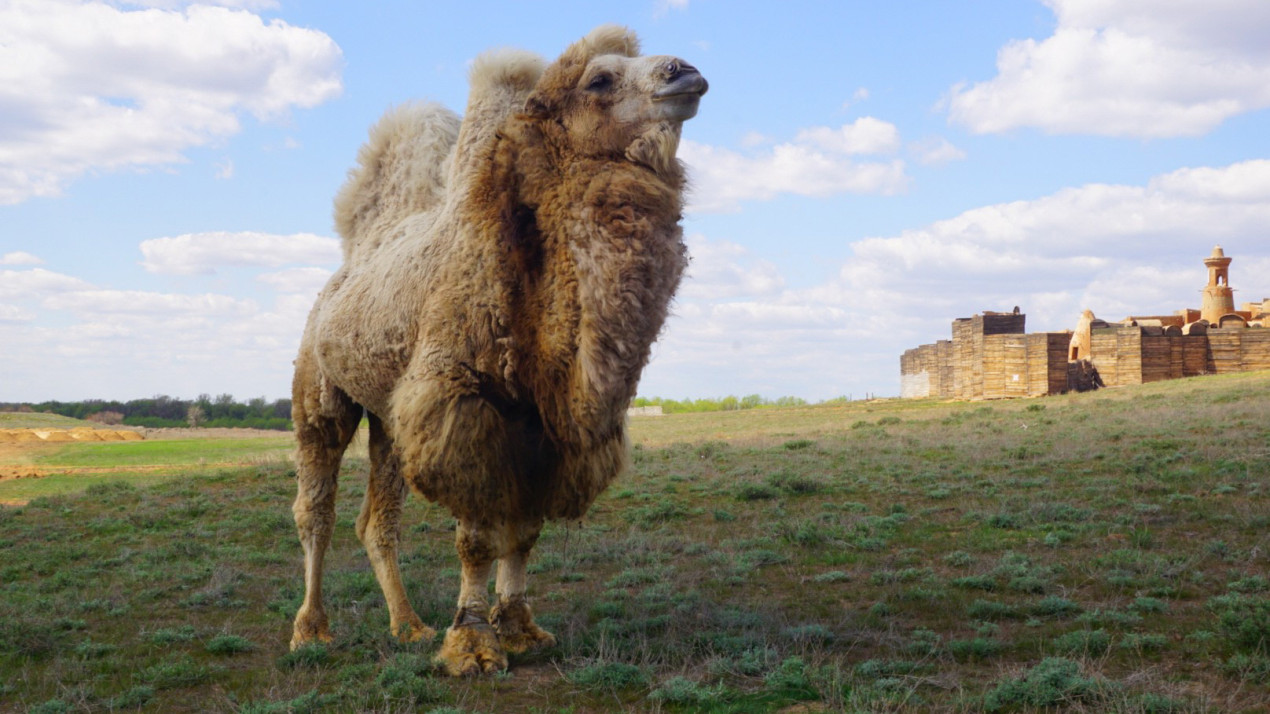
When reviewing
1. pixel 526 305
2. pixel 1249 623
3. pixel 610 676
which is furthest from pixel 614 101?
pixel 1249 623

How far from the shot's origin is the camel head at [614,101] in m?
4.69

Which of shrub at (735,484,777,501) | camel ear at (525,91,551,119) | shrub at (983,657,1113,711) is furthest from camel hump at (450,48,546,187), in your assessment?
shrub at (735,484,777,501)

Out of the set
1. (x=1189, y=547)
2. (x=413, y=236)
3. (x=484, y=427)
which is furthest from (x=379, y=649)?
(x=1189, y=547)

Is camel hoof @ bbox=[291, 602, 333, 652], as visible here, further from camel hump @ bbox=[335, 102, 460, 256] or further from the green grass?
the green grass

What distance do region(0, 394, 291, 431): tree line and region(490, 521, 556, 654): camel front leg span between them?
180ft

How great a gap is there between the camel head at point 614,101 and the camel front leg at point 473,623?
7.23 ft

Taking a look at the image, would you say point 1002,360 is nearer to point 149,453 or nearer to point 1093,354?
point 1093,354

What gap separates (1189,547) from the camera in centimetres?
819

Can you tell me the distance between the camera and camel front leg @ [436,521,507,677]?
5.24 m

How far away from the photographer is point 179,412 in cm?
6731

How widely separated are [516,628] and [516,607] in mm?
123

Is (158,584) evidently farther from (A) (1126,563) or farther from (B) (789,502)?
(A) (1126,563)

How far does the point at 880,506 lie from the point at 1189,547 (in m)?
4.16

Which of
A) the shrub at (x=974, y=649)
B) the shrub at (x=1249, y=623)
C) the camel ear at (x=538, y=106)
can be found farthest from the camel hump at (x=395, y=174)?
the shrub at (x=1249, y=623)
